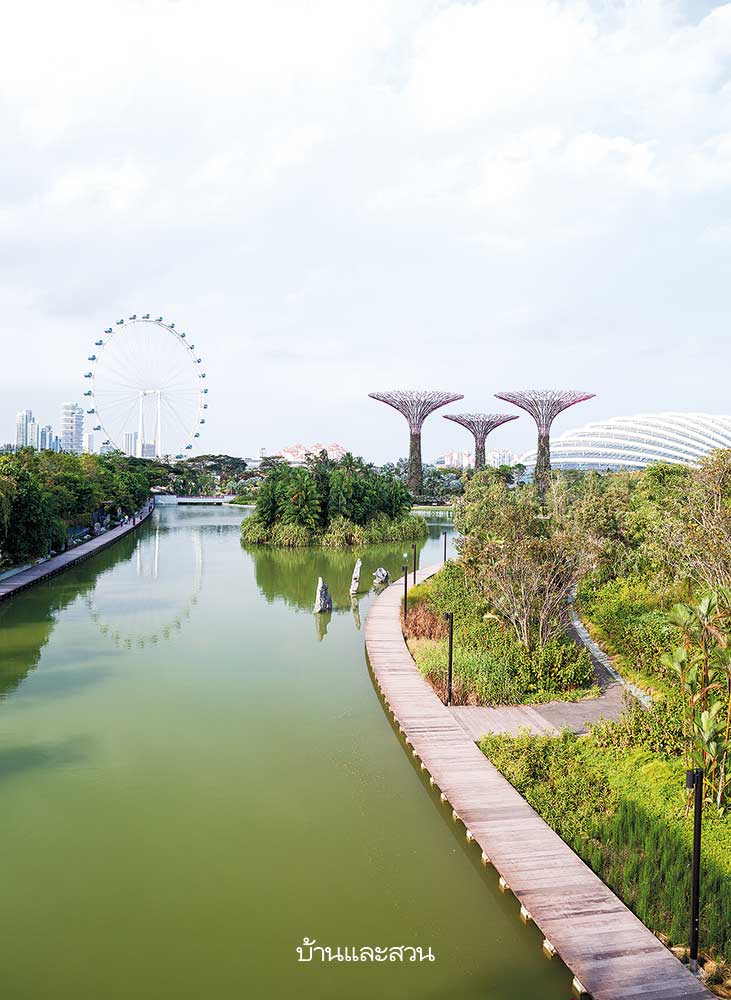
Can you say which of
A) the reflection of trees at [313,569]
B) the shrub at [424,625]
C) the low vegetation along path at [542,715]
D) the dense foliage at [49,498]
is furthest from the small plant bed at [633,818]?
the dense foliage at [49,498]

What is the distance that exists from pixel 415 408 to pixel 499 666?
5329 centimetres

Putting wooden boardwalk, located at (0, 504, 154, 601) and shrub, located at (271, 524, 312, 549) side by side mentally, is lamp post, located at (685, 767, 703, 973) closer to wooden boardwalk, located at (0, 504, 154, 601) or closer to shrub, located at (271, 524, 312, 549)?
wooden boardwalk, located at (0, 504, 154, 601)

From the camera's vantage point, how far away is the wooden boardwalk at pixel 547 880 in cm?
505

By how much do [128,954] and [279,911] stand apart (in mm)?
1244

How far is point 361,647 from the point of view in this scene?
50.4 feet

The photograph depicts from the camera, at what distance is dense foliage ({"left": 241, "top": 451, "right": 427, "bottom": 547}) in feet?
113

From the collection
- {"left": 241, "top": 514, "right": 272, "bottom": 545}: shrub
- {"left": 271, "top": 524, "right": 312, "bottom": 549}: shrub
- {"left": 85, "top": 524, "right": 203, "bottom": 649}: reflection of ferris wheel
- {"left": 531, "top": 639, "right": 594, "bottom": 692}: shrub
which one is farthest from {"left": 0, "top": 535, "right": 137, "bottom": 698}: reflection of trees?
{"left": 531, "top": 639, "right": 594, "bottom": 692}: shrub

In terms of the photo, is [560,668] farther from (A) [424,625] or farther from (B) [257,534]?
(B) [257,534]

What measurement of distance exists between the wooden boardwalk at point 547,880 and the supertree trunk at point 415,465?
175 feet

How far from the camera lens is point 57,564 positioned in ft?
81.7

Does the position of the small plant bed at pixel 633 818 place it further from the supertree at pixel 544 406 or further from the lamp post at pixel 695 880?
the supertree at pixel 544 406

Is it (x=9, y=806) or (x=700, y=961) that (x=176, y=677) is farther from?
(x=700, y=961)

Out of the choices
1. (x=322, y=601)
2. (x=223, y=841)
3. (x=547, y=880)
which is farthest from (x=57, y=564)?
(x=547, y=880)

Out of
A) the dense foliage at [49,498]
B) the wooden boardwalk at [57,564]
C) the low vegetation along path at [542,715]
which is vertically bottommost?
the low vegetation along path at [542,715]
